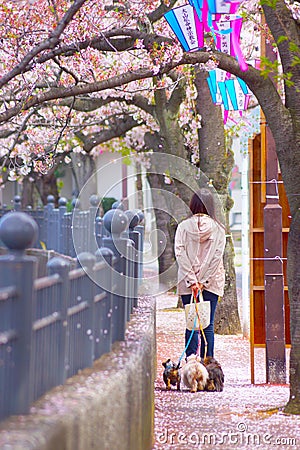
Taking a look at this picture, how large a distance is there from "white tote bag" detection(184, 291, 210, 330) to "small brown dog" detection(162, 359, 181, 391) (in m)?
0.50

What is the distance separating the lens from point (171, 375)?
8477mm

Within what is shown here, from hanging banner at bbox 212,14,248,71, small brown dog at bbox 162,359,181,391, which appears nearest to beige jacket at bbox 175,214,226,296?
small brown dog at bbox 162,359,181,391

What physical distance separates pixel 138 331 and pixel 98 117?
13.2m

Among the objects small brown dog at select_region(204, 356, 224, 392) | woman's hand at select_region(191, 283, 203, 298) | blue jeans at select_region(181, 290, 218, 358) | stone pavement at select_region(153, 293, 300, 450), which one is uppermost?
woman's hand at select_region(191, 283, 203, 298)

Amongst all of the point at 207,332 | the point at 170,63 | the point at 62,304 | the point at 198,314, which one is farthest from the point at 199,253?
the point at 62,304

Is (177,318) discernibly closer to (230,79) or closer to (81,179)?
(230,79)

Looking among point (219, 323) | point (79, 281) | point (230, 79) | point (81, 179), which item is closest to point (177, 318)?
point (219, 323)

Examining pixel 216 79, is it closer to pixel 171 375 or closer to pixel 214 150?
pixel 214 150

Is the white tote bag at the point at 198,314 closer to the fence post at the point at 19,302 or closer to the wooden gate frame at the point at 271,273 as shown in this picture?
the wooden gate frame at the point at 271,273

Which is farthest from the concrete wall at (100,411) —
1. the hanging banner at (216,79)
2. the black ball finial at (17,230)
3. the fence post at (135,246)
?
the hanging banner at (216,79)

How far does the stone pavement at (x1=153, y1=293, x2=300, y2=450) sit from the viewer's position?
6281mm

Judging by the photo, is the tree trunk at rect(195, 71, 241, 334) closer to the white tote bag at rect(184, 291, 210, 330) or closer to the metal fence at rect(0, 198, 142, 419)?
the white tote bag at rect(184, 291, 210, 330)

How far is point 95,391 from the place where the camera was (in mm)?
4090

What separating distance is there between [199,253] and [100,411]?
5.08 metres
